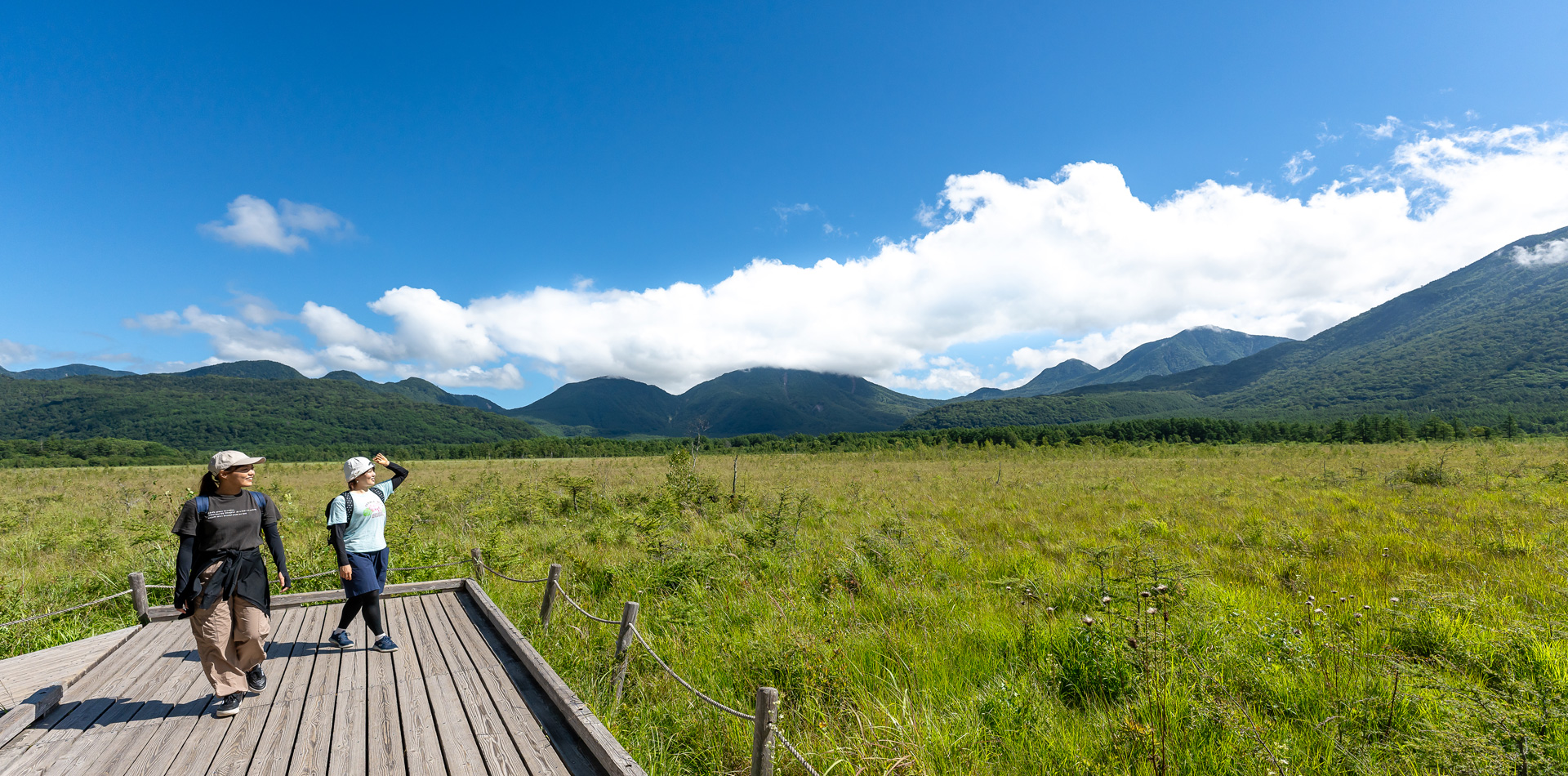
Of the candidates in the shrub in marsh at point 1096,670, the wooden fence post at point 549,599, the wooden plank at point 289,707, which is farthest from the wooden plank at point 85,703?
the shrub in marsh at point 1096,670

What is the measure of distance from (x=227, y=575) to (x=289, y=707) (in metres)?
1.26

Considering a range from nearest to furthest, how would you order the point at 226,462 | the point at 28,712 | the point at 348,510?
the point at 28,712
the point at 226,462
the point at 348,510

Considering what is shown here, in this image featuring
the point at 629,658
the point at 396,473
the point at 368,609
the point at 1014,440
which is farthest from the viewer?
the point at 1014,440

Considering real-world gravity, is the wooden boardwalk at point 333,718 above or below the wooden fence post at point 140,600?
below

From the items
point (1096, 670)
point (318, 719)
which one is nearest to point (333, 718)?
point (318, 719)

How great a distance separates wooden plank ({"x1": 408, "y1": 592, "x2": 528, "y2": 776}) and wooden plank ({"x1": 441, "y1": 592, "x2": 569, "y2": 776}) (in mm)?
40

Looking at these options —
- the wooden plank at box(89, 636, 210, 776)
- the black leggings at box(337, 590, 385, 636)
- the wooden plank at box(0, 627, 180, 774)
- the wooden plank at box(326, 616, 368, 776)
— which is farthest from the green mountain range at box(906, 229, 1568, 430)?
the wooden plank at box(0, 627, 180, 774)

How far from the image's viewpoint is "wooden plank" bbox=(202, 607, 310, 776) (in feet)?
12.6

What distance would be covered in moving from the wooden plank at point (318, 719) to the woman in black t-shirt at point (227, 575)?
0.49 metres

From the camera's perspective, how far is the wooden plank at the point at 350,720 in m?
3.83

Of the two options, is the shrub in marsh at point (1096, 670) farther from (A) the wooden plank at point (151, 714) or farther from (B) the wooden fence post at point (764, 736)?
(A) the wooden plank at point (151, 714)

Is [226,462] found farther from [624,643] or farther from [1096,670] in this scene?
[1096,670]

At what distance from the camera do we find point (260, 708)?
4586 millimetres

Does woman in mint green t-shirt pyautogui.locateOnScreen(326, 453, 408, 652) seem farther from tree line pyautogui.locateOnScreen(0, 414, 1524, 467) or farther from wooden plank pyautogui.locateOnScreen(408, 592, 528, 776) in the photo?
tree line pyautogui.locateOnScreen(0, 414, 1524, 467)
